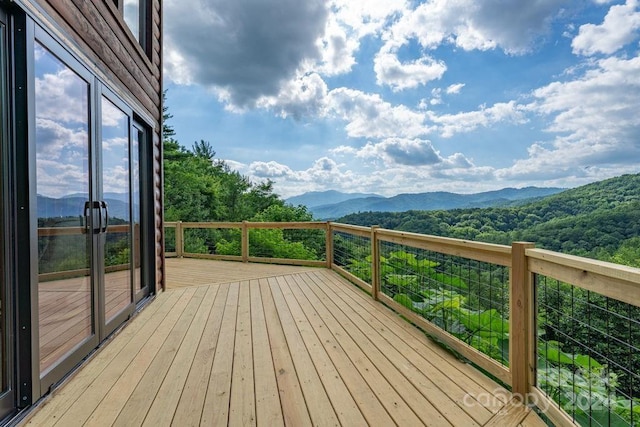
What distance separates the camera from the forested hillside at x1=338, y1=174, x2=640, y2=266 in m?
8.71

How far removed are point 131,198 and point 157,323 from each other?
1217 mm

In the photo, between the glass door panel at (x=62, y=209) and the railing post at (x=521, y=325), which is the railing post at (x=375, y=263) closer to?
the railing post at (x=521, y=325)

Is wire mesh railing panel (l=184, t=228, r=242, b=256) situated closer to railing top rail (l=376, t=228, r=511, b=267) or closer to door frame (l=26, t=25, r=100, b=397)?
railing top rail (l=376, t=228, r=511, b=267)

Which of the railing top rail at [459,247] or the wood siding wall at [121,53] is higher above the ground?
the wood siding wall at [121,53]

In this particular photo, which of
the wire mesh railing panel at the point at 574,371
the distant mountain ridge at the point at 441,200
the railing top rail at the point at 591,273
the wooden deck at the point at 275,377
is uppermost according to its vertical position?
the distant mountain ridge at the point at 441,200

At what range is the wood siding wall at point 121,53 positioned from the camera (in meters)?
2.01

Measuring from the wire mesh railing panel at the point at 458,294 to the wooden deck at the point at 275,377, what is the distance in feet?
0.79

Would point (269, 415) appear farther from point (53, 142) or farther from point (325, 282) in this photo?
point (325, 282)

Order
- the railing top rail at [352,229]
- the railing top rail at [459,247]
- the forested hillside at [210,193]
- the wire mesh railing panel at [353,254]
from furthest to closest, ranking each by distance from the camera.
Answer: the forested hillside at [210,193] → the wire mesh railing panel at [353,254] → the railing top rail at [352,229] → the railing top rail at [459,247]

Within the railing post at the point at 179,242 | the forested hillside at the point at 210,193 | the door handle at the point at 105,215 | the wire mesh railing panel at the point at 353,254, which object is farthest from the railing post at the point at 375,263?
the forested hillside at the point at 210,193

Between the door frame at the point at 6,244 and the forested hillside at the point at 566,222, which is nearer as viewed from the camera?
the door frame at the point at 6,244

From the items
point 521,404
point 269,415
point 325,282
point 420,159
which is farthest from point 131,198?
point 420,159

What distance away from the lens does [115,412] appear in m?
1.57

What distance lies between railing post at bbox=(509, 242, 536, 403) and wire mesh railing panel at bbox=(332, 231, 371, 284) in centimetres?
240
